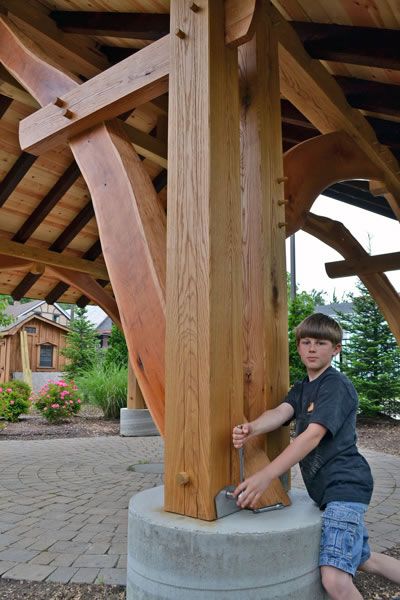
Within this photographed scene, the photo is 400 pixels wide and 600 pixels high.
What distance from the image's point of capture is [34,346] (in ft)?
78.0

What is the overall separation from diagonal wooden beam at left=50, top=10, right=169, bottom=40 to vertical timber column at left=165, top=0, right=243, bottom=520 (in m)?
1.78

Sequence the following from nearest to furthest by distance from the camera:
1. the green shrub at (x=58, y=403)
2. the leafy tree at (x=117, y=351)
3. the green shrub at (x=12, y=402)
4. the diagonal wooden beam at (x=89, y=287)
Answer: the diagonal wooden beam at (x=89, y=287) < the green shrub at (x=58, y=403) < the green shrub at (x=12, y=402) < the leafy tree at (x=117, y=351)

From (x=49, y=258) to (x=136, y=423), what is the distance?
9.75 ft

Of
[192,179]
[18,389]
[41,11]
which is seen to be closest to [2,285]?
[18,389]

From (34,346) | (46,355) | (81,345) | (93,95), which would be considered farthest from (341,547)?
(46,355)

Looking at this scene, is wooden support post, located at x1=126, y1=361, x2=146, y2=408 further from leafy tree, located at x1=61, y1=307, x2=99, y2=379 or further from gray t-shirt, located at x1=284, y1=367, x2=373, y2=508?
leafy tree, located at x1=61, y1=307, x2=99, y2=379

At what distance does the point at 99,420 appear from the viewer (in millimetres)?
9828

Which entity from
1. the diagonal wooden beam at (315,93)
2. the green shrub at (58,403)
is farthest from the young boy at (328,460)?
the green shrub at (58,403)

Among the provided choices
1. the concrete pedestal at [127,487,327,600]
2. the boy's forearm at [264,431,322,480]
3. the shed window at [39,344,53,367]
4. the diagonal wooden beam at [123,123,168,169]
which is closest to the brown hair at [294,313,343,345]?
the boy's forearm at [264,431,322,480]

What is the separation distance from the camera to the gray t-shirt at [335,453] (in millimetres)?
1716

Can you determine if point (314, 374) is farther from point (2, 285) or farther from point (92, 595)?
point (2, 285)

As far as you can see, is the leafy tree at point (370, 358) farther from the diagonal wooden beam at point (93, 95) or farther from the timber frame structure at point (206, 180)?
the diagonal wooden beam at point (93, 95)

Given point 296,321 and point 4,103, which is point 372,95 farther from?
point 296,321

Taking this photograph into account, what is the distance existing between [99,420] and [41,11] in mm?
7785
